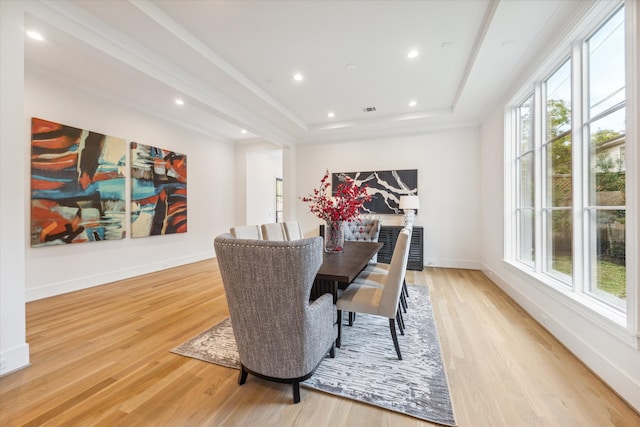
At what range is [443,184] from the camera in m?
5.09

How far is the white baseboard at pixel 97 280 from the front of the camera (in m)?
3.25

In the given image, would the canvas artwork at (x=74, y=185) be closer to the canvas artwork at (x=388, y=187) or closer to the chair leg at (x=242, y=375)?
the chair leg at (x=242, y=375)

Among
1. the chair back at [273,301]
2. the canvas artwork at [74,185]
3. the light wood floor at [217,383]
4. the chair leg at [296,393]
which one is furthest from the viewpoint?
the canvas artwork at [74,185]

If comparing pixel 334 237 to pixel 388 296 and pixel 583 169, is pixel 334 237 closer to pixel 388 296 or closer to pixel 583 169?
pixel 388 296

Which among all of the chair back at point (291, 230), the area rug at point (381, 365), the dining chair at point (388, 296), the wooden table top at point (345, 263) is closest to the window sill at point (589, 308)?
the area rug at point (381, 365)

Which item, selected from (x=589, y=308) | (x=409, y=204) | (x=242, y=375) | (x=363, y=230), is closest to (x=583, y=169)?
(x=589, y=308)

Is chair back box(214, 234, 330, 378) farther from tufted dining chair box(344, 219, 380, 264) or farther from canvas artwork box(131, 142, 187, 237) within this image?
canvas artwork box(131, 142, 187, 237)

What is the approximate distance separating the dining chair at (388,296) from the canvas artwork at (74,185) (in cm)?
385

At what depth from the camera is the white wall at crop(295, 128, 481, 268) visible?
4.92 m

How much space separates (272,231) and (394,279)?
59.9 inches

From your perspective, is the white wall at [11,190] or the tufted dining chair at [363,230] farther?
the tufted dining chair at [363,230]

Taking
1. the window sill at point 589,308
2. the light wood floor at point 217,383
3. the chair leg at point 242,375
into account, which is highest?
the window sill at point 589,308

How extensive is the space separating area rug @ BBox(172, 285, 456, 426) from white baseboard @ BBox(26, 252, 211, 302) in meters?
2.55

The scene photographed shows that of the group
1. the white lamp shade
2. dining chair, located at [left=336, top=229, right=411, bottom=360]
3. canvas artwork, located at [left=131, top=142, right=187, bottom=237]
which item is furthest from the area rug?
canvas artwork, located at [left=131, top=142, right=187, bottom=237]
